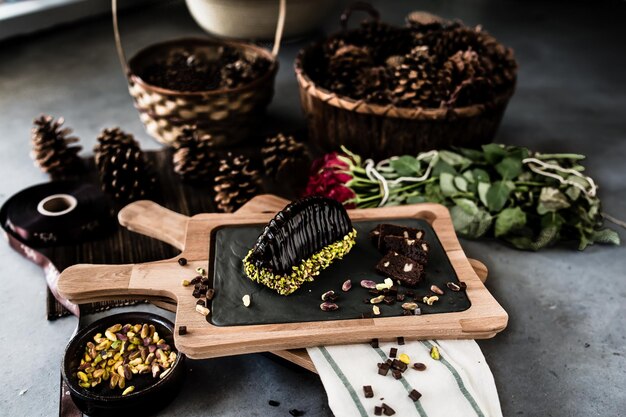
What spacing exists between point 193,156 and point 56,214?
18.7 inches

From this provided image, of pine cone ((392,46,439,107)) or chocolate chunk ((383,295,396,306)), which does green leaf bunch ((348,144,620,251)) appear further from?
chocolate chunk ((383,295,396,306))

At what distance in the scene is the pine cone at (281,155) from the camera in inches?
80.4

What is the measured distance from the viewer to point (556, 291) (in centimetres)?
173

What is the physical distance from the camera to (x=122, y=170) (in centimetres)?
194

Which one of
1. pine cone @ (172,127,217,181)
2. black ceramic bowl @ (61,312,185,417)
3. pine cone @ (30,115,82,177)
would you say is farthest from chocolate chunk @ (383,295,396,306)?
pine cone @ (30,115,82,177)

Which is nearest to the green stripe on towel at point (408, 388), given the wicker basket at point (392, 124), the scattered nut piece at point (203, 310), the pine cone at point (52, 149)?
the scattered nut piece at point (203, 310)

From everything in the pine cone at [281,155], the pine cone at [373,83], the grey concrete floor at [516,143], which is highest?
the pine cone at [373,83]

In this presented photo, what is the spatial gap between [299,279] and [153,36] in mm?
2327

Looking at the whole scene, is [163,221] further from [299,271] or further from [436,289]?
[436,289]

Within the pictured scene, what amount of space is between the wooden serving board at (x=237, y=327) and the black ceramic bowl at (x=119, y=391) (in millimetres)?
63

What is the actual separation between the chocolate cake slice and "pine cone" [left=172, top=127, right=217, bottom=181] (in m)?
0.69

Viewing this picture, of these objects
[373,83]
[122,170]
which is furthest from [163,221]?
[373,83]

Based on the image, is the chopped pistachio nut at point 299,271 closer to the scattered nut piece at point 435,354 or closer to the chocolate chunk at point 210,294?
the chocolate chunk at point 210,294

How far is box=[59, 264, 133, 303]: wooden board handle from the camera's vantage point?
1374 mm
